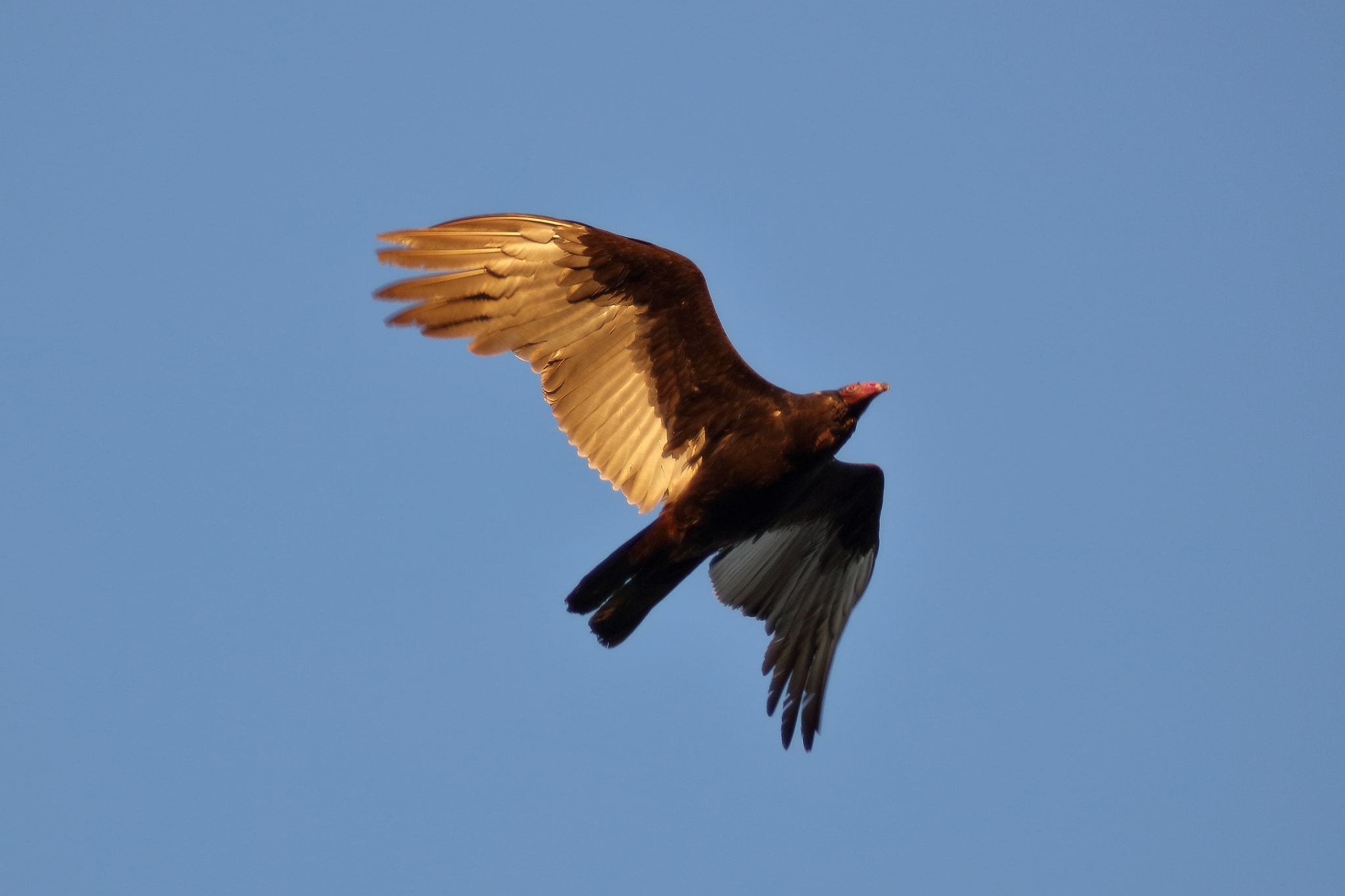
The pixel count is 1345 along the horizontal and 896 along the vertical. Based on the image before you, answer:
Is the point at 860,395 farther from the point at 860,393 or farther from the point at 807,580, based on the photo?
the point at 807,580

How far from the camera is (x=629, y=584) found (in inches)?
344

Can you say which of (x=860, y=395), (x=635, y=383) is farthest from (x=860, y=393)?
(x=635, y=383)

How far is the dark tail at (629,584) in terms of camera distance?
28.1ft

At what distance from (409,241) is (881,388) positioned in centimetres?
304

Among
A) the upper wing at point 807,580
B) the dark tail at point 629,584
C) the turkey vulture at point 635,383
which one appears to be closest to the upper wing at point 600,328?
the turkey vulture at point 635,383

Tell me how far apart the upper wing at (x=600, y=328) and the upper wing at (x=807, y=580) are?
48.7 inches

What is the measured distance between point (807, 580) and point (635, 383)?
2.23 metres

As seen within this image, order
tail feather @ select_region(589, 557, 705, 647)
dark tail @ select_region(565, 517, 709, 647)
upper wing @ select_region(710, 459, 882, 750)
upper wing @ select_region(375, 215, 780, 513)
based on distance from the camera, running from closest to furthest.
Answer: upper wing @ select_region(375, 215, 780, 513)
dark tail @ select_region(565, 517, 709, 647)
tail feather @ select_region(589, 557, 705, 647)
upper wing @ select_region(710, 459, 882, 750)

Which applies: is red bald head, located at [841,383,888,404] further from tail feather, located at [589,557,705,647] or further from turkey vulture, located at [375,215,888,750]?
tail feather, located at [589,557,705,647]

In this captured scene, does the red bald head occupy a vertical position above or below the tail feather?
above

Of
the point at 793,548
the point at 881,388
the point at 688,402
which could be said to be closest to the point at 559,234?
the point at 688,402

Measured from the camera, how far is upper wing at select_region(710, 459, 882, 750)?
389 inches

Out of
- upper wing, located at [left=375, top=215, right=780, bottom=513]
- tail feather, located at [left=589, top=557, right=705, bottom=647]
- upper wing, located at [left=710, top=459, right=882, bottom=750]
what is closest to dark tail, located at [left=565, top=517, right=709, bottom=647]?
tail feather, located at [left=589, top=557, right=705, bottom=647]

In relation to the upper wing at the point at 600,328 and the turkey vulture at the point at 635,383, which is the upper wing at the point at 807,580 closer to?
the turkey vulture at the point at 635,383
